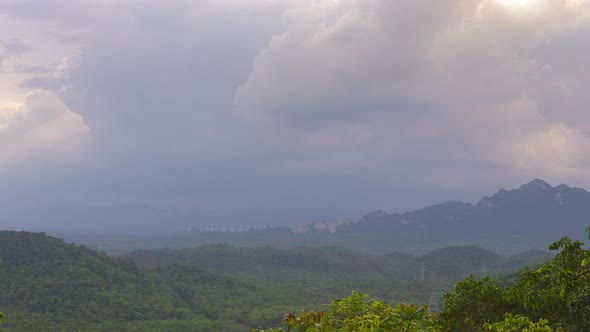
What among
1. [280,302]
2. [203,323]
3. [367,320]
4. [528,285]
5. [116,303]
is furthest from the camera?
[280,302]

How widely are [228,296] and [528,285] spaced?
179392mm

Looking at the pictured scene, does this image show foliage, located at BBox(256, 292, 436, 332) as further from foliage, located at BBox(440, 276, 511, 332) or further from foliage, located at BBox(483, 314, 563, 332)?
foliage, located at BBox(440, 276, 511, 332)

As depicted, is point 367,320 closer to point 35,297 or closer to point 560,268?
point 560,268

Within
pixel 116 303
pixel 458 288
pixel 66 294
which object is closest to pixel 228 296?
pixel 116 303

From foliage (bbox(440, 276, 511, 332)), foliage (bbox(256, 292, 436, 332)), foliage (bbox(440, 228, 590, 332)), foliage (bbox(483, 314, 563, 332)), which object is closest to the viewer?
foliage (bbox(483, 314, 563, 332))

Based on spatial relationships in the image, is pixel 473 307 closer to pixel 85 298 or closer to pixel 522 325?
pixel 522 325

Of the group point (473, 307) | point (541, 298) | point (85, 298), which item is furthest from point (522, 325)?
point (85, 298)

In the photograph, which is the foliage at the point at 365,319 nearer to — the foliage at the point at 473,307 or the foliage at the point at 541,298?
the foliage at the point at 541,298

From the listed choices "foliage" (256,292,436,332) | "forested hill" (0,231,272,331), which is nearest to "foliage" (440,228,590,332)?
"foliage" (256,292,436,332)

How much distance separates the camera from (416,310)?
87.3ft

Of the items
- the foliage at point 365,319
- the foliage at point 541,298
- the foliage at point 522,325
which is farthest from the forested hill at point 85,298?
the foliage at point 522,325

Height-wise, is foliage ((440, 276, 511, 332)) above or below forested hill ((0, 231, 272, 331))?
above

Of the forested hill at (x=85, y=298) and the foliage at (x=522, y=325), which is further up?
the foliage at (x=522, y=325)

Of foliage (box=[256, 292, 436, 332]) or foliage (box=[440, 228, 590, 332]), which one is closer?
foliage (box=[256, 292, 436, 332])
